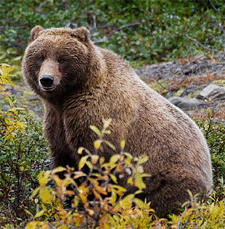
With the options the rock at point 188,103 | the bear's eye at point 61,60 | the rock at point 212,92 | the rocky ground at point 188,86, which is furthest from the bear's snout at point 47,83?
the rock at point 212,92

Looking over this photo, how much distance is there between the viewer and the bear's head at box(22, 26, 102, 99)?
5102 millimetres

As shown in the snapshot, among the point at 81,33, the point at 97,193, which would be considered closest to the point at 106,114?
the point at 81,33

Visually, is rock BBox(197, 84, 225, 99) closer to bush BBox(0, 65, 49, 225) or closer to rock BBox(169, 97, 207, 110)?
rock BBox(169, 97, 207, 110)

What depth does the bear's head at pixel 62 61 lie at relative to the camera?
510 cm

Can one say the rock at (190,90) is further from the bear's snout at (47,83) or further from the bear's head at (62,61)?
the bear's snout at (47,83)

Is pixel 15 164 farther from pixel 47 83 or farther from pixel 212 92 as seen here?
pixel 212 92

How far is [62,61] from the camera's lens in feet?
16.9

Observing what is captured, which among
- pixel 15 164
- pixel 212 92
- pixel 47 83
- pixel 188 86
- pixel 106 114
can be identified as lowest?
pixel 188 86

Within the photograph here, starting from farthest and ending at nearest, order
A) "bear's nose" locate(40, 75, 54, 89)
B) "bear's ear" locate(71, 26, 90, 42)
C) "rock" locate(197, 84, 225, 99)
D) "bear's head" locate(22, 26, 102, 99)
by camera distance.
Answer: "rock" locate(197, 84, 225, 99)
"bear's ear" locate(71, 26, 90, 42)
"bear's head" locate(22, 26, 102, 99)
"bear's nose" locate(40, 75, 54, 89)

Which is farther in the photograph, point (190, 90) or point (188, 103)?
point (190, 90)

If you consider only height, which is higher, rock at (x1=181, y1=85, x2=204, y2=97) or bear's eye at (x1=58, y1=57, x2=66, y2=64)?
bear's eye at (x1=58, y1=57, x2=66, y2=64)

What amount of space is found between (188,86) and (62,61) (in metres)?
4.99

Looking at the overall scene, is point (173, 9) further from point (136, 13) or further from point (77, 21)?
point (77, 21)

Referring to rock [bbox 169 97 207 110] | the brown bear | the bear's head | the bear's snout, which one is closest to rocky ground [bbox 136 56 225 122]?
rock [bbox 169 97 207 110]
